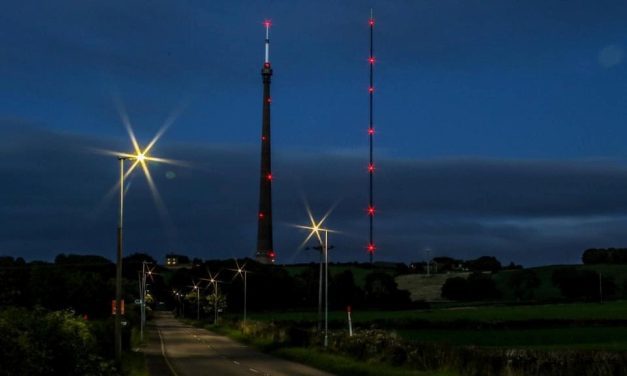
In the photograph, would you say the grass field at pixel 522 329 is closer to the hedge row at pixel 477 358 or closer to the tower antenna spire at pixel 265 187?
the hedge row at pixel 477 358

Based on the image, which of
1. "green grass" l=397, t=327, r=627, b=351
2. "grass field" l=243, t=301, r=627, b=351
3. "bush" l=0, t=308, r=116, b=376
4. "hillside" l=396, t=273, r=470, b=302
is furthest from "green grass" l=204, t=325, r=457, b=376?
"hillside" l=396, t=273, r=470, b=302

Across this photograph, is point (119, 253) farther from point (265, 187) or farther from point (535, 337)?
point (265, 187)

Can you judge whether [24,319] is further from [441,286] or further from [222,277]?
[222,277]

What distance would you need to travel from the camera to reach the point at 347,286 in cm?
15862

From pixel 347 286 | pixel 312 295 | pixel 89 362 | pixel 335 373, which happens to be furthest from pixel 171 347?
pixel 312 295

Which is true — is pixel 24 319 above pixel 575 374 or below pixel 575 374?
above

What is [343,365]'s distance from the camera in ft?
134

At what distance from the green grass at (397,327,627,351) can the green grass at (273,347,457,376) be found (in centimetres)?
1101

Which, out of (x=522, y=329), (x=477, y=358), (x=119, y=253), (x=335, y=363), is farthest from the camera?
(x=522, y=329)

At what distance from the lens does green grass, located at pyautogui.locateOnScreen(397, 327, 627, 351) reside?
203 ft

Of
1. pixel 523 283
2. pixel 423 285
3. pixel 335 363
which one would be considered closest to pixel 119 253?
pixel 335 363

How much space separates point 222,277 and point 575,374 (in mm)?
154190

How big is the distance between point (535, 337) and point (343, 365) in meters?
33.4

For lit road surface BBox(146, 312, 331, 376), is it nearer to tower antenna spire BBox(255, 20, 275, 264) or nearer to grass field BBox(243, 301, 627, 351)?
grass field BBox(243, 301, 627, 351)
